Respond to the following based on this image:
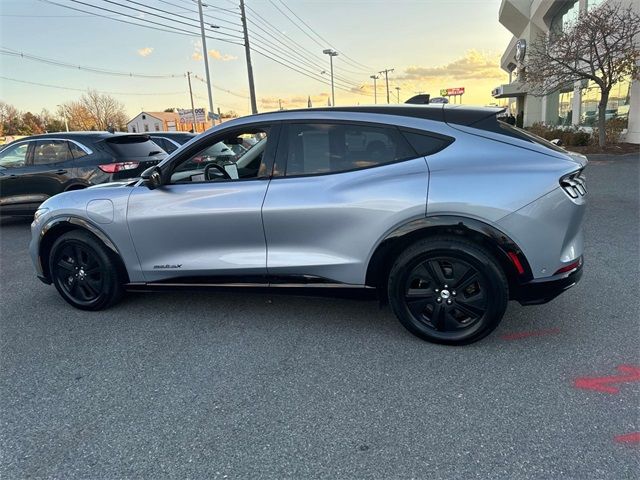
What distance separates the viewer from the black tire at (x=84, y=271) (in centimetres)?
394

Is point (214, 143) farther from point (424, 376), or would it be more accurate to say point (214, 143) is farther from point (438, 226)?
point (424, 376)

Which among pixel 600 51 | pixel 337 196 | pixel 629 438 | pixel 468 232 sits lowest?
pixel 629 438

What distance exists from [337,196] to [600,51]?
17.7 meters

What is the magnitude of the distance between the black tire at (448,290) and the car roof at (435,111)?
86 cm

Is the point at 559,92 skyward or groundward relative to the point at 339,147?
skyward

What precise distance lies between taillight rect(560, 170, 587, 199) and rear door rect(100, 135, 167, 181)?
631 cm

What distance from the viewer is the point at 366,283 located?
328 cm

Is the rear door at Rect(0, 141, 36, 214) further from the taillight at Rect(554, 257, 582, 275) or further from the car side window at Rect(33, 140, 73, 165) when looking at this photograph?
the taillight at Rect(554, 257, 582, 275)

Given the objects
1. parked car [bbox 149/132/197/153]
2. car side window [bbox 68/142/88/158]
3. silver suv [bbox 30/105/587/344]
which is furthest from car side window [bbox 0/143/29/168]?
silver suv [bbox 30/105/587/344]

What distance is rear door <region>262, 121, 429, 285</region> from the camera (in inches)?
122

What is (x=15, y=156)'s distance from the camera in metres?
8.02

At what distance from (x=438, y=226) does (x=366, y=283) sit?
667mm

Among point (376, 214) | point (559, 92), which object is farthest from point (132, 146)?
point (559, 92)

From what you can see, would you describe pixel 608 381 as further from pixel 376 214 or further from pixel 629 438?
pixel 376 214
